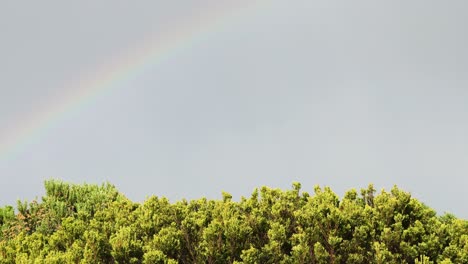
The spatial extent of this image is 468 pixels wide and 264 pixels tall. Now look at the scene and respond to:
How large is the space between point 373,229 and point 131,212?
5519 millimetres

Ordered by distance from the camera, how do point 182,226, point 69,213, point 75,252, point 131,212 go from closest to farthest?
1. point 75,252
2. point 182,226
3. point 131,212
4. point 69,213

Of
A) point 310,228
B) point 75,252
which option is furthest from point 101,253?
point 310,228

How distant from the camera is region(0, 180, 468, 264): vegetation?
33.5 ft

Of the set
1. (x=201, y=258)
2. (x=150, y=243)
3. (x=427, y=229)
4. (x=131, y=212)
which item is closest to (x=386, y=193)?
(x=427, y=229)

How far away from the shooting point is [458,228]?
1116 cm

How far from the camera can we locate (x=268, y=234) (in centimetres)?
1044

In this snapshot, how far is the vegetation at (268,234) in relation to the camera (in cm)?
1021

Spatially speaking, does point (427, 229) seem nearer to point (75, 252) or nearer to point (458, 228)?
point (458, 228)

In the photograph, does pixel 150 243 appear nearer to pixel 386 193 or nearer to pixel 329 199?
pixel 329 199

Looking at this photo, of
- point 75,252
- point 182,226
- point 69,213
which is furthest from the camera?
point 69,213

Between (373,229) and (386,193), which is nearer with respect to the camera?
(373,229)

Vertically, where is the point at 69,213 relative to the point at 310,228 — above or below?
above

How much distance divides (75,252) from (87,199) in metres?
8.30

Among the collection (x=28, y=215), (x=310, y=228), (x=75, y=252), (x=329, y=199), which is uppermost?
(x=28, y=215)
